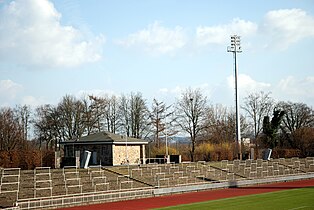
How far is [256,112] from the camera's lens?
3319 inches

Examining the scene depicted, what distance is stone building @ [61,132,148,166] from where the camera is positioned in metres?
48.8

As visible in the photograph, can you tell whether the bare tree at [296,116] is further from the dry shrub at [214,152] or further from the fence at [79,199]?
the fence at [79,199]

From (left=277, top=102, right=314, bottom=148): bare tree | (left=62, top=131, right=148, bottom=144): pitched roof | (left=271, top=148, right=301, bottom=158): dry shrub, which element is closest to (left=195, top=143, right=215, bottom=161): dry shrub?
(left=271, top=148, right=301, bottom=158): dry shrub

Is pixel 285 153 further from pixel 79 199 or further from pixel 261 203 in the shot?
pixel 79 199

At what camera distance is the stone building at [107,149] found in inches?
1920

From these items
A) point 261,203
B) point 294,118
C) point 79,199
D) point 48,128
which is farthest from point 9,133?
point 294,118

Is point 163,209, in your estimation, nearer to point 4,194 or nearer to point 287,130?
point 4,194

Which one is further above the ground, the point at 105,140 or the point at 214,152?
the point at 105,140

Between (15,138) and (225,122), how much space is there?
128 ft

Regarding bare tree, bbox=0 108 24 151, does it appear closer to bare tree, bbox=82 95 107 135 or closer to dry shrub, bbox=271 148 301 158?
bare tree, bbox=82 95 107 135

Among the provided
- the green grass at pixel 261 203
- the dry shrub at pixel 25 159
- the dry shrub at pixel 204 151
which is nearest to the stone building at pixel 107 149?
the dry shrub at pixel 25 159

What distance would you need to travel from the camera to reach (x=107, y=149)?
4909cm

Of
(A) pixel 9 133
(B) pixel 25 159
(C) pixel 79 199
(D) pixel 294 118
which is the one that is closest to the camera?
(C) pixel 79 199

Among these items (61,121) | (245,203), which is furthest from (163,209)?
(61,121)
